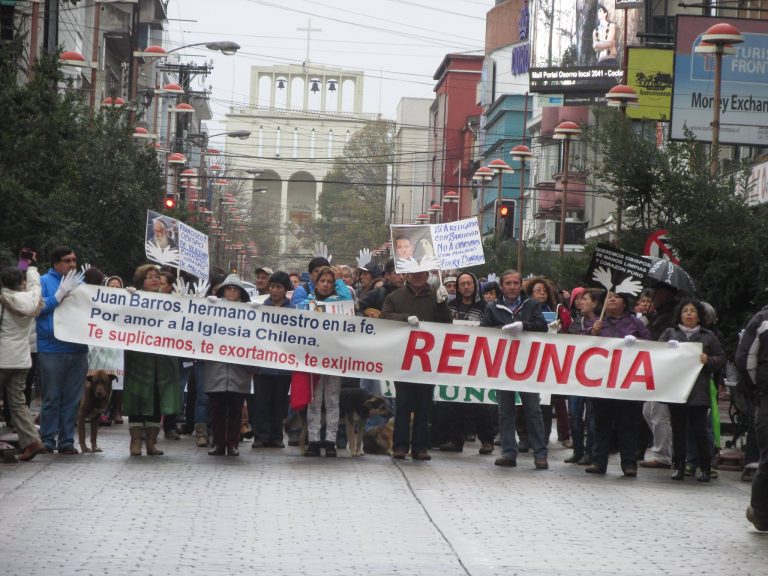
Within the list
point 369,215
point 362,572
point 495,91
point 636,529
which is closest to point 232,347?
point 636,529

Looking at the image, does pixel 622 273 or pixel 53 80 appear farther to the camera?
pixel 53 80

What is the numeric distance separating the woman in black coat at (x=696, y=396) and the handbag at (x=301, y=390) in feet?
11.6

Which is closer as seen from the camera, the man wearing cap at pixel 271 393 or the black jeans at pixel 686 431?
the black jeans at pixel 686 431

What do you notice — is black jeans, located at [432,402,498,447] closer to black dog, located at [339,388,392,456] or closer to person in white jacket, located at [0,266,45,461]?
black dog, located at [339,388,392,456]

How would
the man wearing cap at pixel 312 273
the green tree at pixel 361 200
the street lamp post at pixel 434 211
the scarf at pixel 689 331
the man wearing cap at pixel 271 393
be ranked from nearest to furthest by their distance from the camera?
the scarf at pixel 689 331
the man wearing cap at pixel 271 393
the man wearing cap at pixel 312 273
the street lamp post at pixel 434 211
the green tree at pixel 361 200

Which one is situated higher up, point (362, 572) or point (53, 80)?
point (53, 80)

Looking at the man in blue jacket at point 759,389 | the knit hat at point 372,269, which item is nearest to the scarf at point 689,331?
the man in blue jacket at point 759,389

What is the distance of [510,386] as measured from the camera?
16188mm

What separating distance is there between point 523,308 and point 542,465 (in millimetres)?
1686

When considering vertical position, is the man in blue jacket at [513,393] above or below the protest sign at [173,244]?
below

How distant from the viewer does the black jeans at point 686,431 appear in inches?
596

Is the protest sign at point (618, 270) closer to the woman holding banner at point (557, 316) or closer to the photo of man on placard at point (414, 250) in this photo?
the woman holding banner at point (557, 316)

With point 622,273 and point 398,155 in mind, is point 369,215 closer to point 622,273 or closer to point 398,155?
point 398,155

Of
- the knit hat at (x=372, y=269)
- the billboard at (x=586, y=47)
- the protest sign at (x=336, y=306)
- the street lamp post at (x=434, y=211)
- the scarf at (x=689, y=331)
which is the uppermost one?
the billboard at (x=586, y=47)
